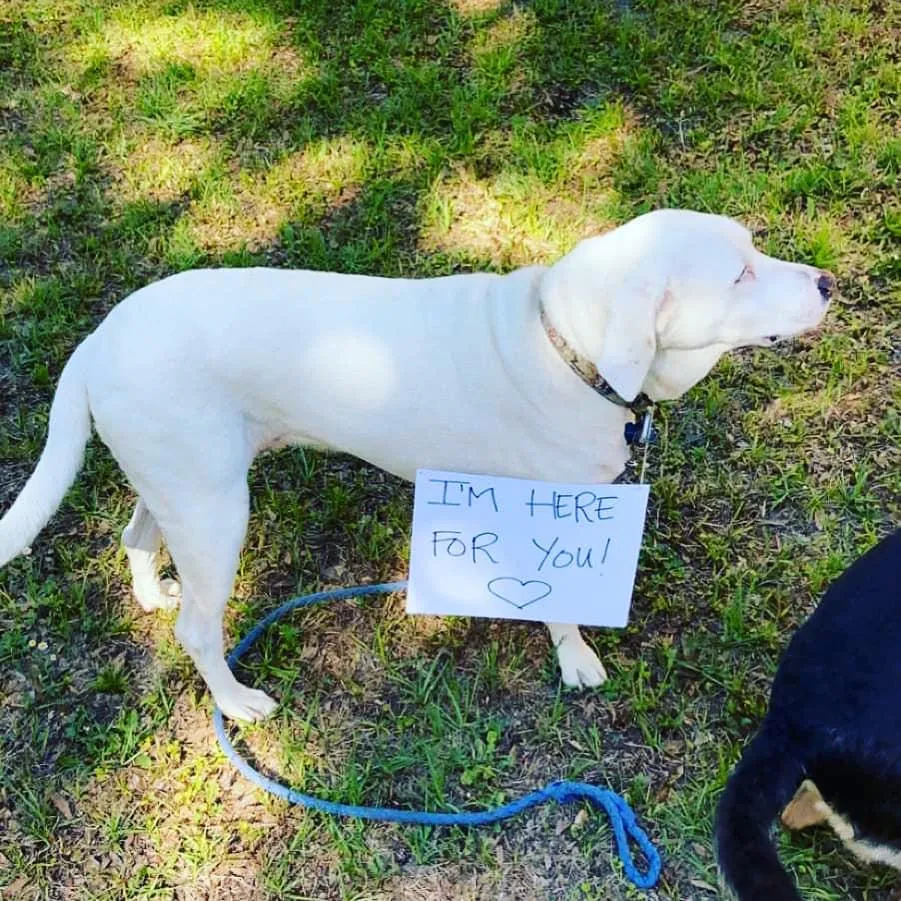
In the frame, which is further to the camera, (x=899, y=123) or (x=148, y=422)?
(x=899, y=123)

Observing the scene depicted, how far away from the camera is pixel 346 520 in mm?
3117

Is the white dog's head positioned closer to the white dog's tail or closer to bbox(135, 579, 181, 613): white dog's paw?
the white dog's tail

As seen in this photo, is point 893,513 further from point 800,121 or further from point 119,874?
point 119,874

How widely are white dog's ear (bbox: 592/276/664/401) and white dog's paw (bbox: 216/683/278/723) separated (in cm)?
133

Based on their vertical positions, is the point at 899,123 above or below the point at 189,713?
above

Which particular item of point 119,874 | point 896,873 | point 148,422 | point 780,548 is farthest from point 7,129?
point 896,873

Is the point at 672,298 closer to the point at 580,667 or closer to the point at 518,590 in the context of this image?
the point at 518,590

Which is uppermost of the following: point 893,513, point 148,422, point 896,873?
point 148,422

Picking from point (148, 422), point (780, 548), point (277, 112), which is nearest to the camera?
point (148, 422)

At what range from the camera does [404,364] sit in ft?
7.35

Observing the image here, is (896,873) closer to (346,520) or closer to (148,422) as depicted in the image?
(346,520)

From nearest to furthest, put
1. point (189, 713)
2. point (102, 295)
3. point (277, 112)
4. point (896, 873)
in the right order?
point (896, 873)
point (189, 713)
point (102, 295)
point (277, 112)

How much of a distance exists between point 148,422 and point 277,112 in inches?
101

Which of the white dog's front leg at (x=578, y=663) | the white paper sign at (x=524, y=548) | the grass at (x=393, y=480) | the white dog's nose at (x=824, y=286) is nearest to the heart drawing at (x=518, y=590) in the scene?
the white paper sign at (x=524, y=548)
